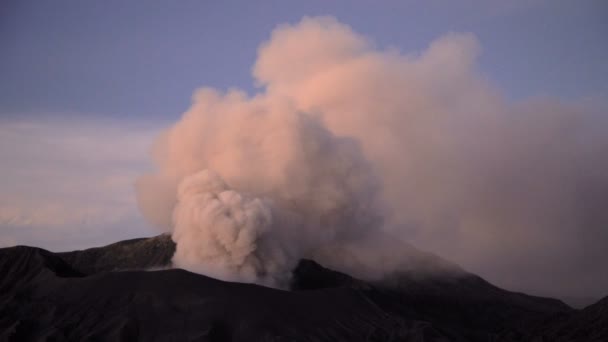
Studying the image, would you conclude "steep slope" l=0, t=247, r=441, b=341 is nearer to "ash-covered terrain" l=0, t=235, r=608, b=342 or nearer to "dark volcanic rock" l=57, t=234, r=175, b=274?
"ash-covered terrain" l=0, t=235, r=608, b=342

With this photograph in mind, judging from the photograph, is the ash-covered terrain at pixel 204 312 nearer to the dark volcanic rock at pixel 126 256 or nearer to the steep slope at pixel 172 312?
the steep slope at pixel 172 312

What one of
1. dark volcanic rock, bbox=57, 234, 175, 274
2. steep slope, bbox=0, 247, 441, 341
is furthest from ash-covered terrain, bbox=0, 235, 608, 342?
dark volcanic rock, bbox=57, 234, 175, 274

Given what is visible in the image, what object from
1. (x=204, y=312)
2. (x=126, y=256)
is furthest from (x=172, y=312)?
(x=126, y=256)

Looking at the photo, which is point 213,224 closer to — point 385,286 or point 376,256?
point 385,286

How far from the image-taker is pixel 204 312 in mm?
53531

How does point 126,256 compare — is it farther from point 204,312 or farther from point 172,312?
point 204,312

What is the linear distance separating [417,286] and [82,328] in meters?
48.7

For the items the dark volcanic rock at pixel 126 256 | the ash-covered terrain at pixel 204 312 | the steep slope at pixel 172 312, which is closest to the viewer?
the steep slope at pixel 172 312

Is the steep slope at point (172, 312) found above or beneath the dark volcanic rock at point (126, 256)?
beneath

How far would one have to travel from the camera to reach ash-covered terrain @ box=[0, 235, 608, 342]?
2056 inches

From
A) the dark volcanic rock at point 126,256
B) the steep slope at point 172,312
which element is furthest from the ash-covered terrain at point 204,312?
the dark volcanic rock at point 126,256

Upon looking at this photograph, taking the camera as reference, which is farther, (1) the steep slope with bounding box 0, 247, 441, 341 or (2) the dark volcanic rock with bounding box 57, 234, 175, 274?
(2) the dark volcanic rock with bounding box 57, 234, 175, 274

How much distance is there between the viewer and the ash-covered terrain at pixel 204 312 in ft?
171

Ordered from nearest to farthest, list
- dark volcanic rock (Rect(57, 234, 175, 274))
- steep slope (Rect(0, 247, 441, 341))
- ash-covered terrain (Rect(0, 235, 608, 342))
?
steep slope (Rect(0, 247, 441, 341)) → ash-covered terrain (Rect(0, 235, 608, 342)) → dark volcanic rock (Rect(57, 234, 175, 274))
